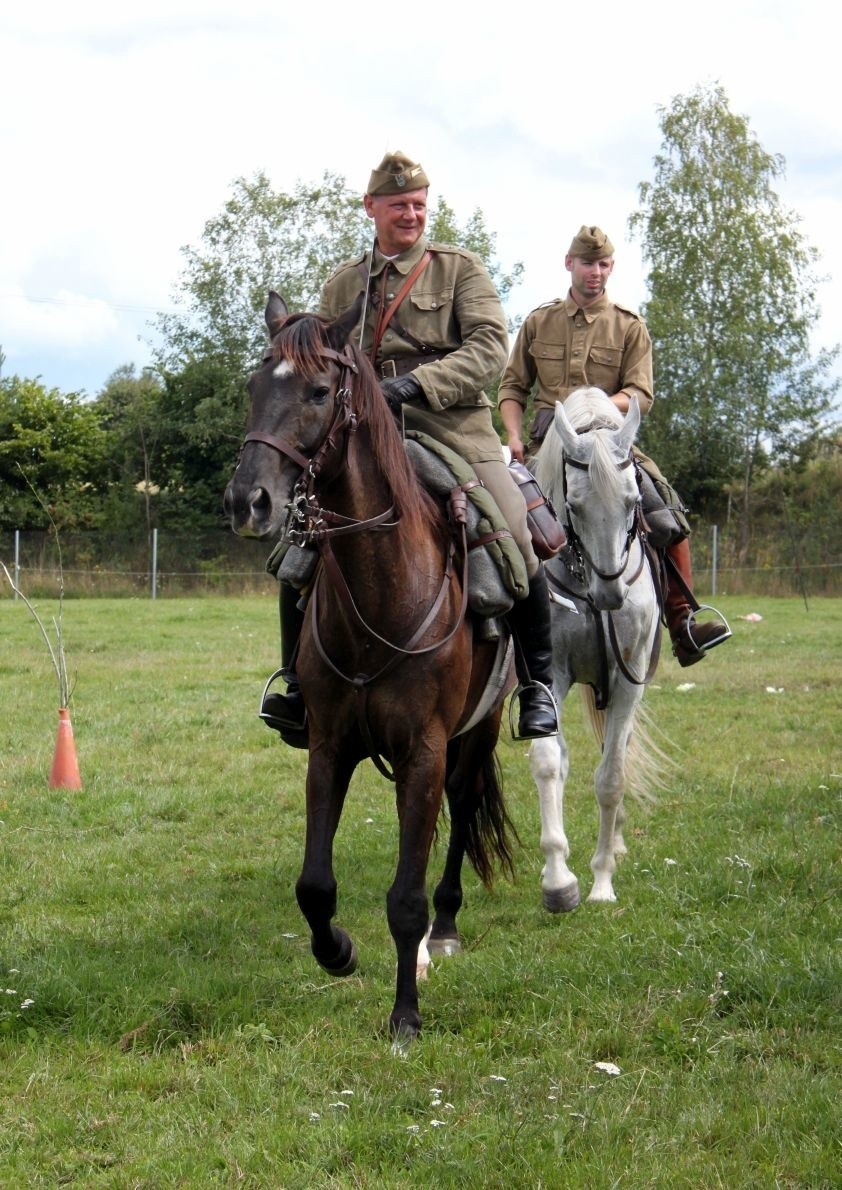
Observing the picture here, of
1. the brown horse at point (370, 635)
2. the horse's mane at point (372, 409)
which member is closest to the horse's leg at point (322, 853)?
the brown horse at point (370, 635)

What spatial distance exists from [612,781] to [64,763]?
13.4 feet

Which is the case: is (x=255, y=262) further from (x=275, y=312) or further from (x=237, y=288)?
(x=275, y=312)

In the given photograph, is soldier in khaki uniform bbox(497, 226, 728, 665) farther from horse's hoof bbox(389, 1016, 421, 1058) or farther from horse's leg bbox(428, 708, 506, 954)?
horse's hoof bbox(389, 1016, 421, 1058)

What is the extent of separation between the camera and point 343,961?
5297 mm

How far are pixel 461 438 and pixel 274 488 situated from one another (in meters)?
1.98

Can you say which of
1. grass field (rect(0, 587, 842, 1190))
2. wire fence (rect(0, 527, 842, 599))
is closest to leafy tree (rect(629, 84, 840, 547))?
wire fence (rect(0, 527, 842, 599))

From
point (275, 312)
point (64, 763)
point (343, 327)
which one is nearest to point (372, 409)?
point (343, 327)

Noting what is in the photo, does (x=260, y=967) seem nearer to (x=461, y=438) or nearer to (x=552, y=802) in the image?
(x=552, y=802)

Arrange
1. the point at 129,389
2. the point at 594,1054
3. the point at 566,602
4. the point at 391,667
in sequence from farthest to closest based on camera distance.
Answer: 1. the point at 129,389
2. the point at 566,602
3. the point at 391,667
4. the point at 594,1054

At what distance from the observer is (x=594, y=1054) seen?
4656 mm

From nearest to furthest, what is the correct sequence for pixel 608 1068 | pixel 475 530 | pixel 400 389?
1. pixel 608 1068
2. pixel 400 389
3. pixel 475 530

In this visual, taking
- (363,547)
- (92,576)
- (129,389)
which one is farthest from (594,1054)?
(129,389)

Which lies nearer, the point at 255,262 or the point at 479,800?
the point at 479,800

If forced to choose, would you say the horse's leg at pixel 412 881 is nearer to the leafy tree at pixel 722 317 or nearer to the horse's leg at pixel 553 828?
the horse's leg at pixel 553 828
